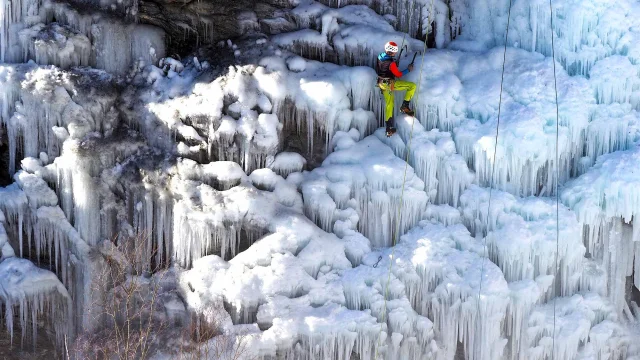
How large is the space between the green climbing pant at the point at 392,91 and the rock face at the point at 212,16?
1906mm

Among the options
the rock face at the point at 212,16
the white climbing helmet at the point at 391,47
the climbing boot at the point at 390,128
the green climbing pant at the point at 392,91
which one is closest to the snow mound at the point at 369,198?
the climbing boot at the point at 390,128

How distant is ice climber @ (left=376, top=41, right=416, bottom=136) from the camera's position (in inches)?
436

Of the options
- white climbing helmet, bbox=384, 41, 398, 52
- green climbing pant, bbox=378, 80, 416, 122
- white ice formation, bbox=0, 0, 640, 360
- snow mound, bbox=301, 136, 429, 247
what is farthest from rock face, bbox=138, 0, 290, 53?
snow mound, bbox=301, 136, 429, 247

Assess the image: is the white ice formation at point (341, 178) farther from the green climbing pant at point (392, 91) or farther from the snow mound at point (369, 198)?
the green climbing pant at point (392, 91)

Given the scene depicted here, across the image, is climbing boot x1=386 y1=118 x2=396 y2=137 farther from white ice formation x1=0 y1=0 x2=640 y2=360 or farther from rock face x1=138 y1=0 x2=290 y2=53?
rock face x1=138 y1=0 x2=290 y2=53

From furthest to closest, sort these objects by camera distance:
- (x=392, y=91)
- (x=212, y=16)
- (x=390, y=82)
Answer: (x=212, y=16), (x=392, y=91), (x=390, y=82)

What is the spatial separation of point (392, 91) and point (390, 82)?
0.56ft

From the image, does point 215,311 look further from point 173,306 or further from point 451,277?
point 451,277

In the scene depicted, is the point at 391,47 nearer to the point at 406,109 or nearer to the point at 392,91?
the point at 392,91

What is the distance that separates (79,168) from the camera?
37.7 ft

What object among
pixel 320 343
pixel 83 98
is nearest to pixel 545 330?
pixel 320 343

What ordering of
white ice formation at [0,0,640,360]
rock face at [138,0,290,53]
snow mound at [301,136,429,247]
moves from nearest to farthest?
1. white ice formation at [0,0,640,360]
2. snow mound at [301,136,429,247]
3. rock face at [138,0,290,53]

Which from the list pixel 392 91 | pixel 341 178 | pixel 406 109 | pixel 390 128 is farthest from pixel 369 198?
pixel 392 91

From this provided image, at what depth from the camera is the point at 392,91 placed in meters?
11.2
